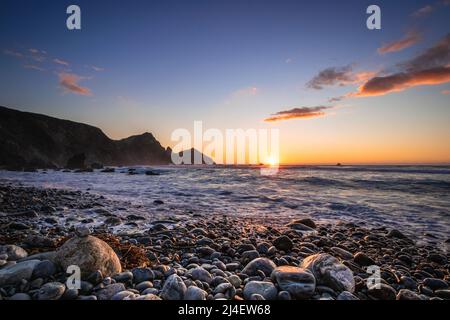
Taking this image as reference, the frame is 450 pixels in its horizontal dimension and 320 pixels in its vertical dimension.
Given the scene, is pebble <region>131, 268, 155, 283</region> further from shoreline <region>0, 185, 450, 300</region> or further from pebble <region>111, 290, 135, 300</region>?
pebble <region>111, 290, 135, 300</region>

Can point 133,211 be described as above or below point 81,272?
below

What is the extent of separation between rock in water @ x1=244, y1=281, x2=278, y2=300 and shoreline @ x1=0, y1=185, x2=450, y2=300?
0.5 inches

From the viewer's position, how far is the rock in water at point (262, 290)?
286 centimetres

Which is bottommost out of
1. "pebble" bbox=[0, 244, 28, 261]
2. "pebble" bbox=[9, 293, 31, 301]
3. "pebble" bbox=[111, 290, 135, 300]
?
"pebble" bbox=[111, 290, 135, 300]

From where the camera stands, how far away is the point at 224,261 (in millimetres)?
4262

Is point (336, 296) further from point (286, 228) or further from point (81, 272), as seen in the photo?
point (286, 228)

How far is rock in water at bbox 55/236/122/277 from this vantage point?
10.0 feet

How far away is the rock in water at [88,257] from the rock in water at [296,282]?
2.32m

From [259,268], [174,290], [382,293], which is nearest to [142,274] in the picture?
[174,290]

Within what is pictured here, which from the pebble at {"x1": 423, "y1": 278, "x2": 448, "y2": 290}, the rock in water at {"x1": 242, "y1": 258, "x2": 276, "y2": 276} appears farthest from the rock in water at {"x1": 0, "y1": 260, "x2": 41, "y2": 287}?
the pebble at {"x1": 423, "y1": 278, "x2": 448, "y2": 290}

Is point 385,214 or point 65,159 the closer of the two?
point 385,214
